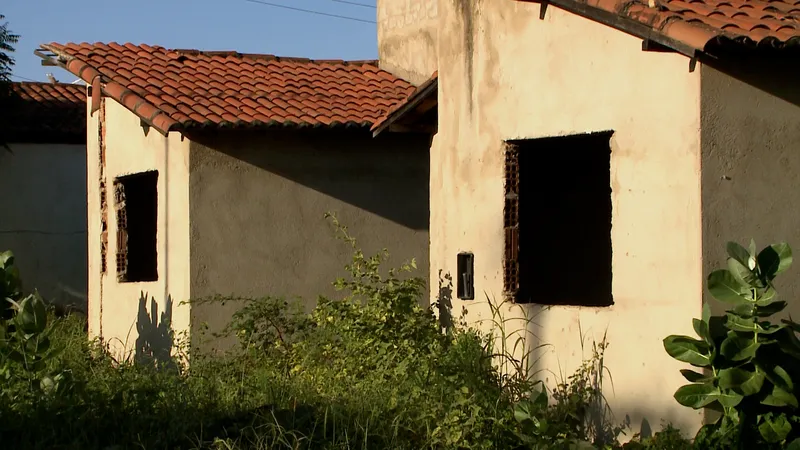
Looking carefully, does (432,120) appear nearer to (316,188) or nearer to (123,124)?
(316,188)

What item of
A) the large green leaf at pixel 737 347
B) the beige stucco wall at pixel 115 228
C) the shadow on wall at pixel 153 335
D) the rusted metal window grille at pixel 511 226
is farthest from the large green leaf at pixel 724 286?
the shadow on wall at pixel 153 335

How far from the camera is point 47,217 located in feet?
65.9

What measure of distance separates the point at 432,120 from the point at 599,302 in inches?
105

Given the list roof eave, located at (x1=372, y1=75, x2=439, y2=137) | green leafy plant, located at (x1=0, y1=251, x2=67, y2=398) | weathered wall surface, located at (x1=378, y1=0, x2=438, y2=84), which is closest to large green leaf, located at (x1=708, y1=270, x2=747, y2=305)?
roof eave, located at (x1=372, y1=75, x2=439, y2=137)

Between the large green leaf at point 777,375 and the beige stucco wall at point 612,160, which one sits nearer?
the large green leaf at point 777,375

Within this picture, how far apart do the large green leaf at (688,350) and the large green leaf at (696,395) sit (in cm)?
16

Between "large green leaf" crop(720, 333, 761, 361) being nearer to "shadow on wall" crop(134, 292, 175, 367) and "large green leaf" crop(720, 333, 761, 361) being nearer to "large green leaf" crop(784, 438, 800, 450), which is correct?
"large green leaf" crop(784, 438, 800, 450)

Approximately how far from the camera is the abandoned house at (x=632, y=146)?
24.8 feet

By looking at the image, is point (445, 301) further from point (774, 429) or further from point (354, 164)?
point (774, 429)

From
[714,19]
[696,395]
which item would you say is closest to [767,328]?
[696,395]

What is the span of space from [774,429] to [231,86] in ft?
27.2

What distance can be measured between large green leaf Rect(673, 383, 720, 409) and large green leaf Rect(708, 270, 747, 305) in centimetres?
57

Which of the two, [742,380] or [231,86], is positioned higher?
[231,86]

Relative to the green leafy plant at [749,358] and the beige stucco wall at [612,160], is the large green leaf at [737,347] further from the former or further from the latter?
the beige stucco wall at [612,160]
